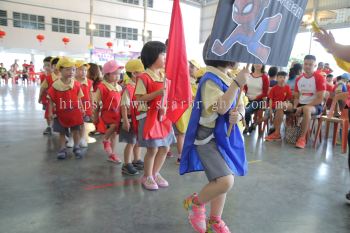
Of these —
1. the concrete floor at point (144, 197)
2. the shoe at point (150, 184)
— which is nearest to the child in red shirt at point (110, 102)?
the concrete floor at point (144, 197)

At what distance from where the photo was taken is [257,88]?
5.32 metres

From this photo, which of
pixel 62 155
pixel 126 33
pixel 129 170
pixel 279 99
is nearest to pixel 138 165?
pixel 129 170

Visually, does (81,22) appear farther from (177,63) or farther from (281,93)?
(177,63)

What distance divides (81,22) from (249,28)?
21485mm

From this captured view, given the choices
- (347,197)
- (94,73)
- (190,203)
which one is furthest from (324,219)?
(94,73)

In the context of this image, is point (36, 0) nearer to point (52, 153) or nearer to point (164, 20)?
point (164, 20)

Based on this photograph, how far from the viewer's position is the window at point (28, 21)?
18906mm

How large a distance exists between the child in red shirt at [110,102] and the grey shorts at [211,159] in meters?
1.76

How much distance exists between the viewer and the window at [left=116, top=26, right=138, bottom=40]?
72.7 ft

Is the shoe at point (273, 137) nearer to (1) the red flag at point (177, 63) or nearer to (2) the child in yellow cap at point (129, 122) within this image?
(2) the child in yellow cap at point (129, 122)

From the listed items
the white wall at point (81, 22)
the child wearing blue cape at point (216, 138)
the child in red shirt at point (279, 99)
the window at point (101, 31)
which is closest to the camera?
the child wearing blue cape at point (216, 138)

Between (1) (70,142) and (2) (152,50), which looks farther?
(1) (70,142)

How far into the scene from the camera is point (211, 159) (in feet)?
5.57

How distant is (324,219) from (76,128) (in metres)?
2.83
